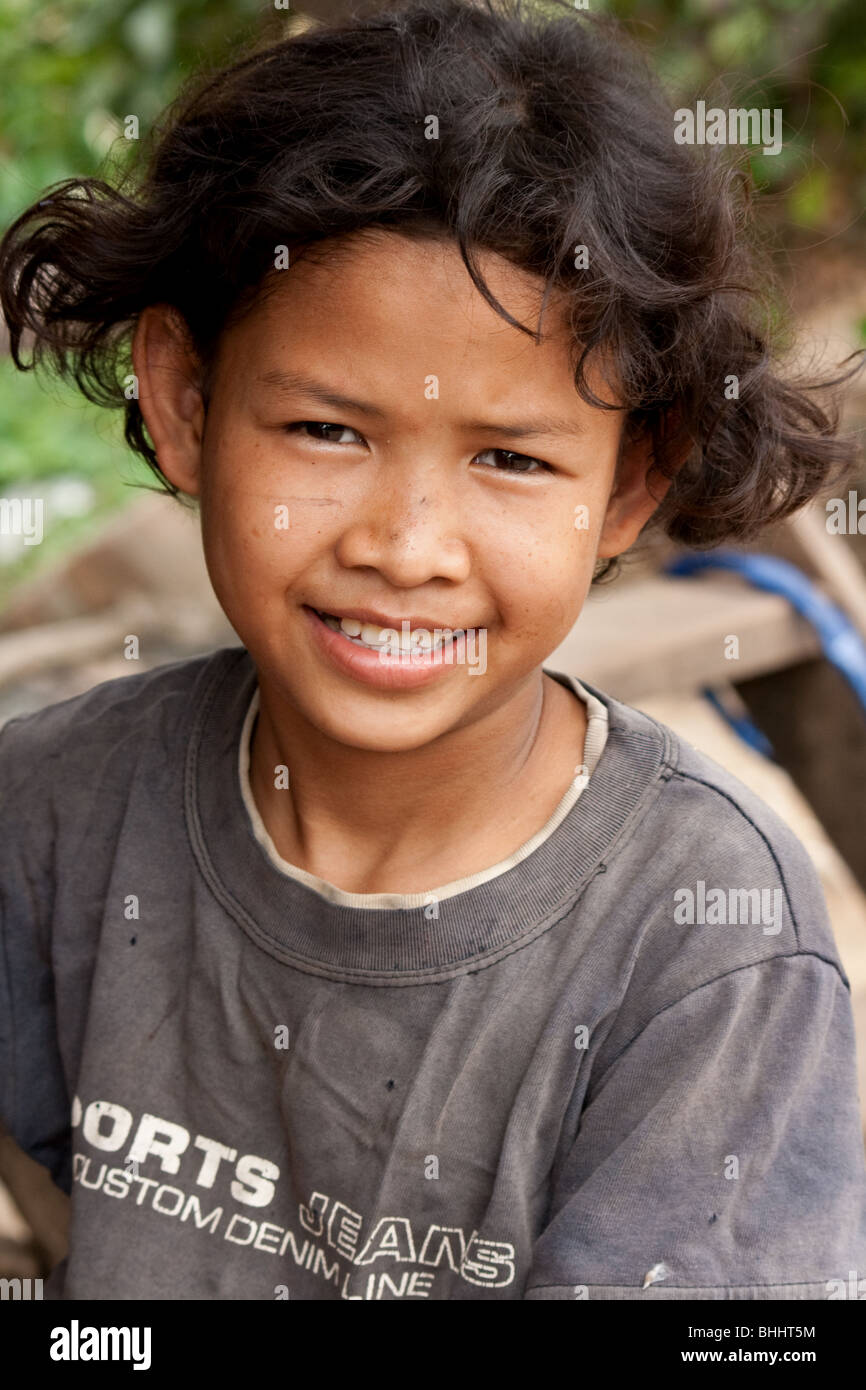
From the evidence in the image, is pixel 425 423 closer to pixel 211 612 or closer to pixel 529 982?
pixel 529 982

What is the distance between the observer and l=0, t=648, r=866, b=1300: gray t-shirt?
1.19 metres

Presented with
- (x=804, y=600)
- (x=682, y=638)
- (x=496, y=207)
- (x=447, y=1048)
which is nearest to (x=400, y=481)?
(x=496, y=207)

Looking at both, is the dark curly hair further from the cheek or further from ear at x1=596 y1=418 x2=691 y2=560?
the cheek

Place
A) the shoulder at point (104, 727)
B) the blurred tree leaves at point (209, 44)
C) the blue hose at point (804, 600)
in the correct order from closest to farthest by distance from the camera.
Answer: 1. the shoulder at point (104, 727)
2. the blue hose at point (804, 600)
3. the blurred tree leaves at point (209, 44)

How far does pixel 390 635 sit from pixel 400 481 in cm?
13

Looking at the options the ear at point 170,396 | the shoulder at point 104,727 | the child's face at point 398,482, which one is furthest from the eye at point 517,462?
the shoulder at point 104,727

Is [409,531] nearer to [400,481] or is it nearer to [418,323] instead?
[400,481]

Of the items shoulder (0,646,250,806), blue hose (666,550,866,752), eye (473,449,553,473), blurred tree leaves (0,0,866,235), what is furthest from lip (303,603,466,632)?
blurred tree leaves (0,0,866,235)

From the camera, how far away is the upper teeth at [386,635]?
4.00 feet

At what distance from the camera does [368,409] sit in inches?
45.6

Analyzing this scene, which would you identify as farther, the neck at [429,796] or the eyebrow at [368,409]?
the neck at [429,796]

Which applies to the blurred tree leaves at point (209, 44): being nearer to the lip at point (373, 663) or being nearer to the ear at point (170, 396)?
the ear at point (170, 396)
